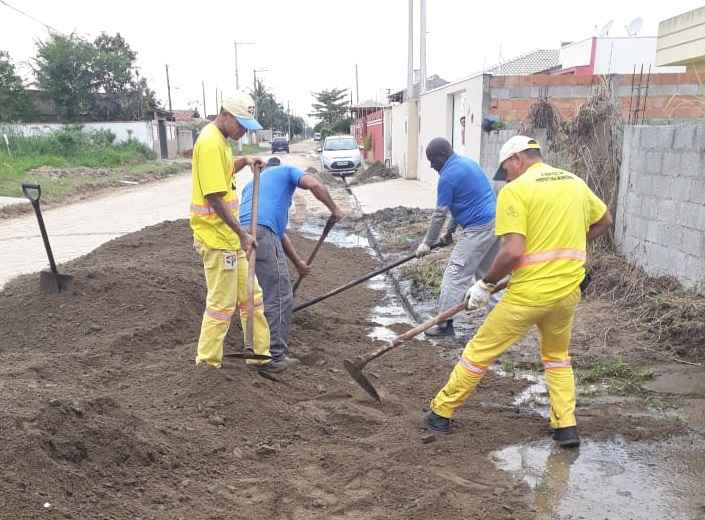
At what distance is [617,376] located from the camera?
4574 millimetres

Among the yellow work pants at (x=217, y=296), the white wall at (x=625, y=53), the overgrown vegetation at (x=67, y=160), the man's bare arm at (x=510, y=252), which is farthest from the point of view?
the white wall at (x=625, y=53)

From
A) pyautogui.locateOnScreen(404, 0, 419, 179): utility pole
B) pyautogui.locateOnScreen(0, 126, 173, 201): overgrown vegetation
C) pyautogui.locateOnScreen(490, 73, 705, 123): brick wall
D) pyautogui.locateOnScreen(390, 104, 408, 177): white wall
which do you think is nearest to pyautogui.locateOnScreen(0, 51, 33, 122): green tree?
pyautogui.locateOnScreen(0, 126, 173, 201): overgrown vegetation

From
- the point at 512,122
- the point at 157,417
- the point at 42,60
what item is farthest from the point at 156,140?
the point at 157,417

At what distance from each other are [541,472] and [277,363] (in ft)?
6.69

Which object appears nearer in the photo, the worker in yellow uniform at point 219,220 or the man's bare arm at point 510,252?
the man's bare arm at point 510,252

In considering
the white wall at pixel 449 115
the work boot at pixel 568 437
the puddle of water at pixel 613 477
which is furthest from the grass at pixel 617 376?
the white wall at pixel 449 115

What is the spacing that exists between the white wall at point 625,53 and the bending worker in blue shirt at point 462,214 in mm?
20189

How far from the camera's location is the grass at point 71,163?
67.9 feet

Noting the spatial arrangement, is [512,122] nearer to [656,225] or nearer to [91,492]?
[656,225]

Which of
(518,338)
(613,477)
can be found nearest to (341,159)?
(518,338)

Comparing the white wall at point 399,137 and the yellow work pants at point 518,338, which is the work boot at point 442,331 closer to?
the yellow work pants at point 518,338

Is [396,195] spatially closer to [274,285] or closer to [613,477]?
[274,285]

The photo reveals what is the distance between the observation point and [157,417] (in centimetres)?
364

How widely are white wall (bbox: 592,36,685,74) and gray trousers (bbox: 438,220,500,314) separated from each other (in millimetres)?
20232
